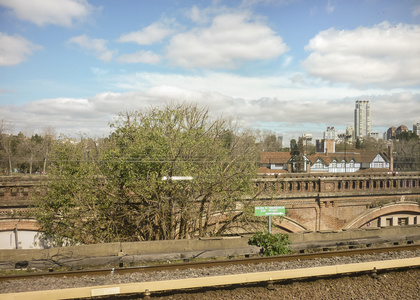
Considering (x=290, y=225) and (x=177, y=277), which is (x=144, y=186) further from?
(x=290, y=225)

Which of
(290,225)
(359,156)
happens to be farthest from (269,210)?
(359,156)

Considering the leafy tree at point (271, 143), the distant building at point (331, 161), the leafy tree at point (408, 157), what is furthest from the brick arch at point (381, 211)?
the leafy tree at point (271, 143)

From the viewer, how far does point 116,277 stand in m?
8.78

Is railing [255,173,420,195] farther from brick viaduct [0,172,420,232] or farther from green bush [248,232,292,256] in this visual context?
green bush [248,232,292,256]

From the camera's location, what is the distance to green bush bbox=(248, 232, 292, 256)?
1141 cm

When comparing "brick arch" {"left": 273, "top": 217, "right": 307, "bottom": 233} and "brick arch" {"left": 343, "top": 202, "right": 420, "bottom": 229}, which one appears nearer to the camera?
"brick arch" {"left": 273, "top": 217, "right": 307, "bottom": 233}

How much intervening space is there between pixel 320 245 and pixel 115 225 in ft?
27.1

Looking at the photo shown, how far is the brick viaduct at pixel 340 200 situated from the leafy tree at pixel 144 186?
351 centimetres

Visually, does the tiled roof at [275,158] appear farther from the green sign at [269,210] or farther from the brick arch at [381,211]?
the green sign at [269,210]

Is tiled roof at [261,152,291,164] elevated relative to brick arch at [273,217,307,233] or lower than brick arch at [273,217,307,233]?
elevated

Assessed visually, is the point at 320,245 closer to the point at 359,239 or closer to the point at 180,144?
the point at 359,239

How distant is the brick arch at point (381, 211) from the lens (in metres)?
21.8

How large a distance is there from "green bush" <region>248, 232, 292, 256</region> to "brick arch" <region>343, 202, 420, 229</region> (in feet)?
38.2

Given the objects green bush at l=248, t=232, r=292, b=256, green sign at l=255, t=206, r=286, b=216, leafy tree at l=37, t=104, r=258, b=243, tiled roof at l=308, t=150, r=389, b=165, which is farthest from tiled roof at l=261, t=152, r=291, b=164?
green bush at l=248, t=232, r=292, b=256
